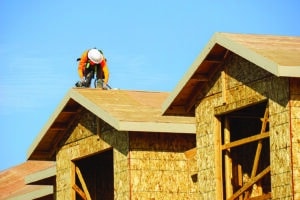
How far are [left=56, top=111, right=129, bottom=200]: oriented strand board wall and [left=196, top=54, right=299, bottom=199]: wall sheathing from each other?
2.98 metres

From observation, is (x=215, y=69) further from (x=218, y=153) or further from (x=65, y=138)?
(x=65, y=138)

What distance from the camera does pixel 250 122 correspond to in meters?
29.8

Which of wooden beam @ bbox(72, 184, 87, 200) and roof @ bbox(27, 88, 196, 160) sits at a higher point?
roof @ bbox(27, 88, 196, 160)

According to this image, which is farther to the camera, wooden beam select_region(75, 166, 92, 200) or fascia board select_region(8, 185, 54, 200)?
fascia board select_region(8, 185, 54, 200)

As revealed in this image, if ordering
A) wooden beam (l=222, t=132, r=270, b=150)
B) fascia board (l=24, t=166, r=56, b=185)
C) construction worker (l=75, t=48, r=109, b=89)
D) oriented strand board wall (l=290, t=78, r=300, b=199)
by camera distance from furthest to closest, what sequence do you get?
fascia board (l=24, t=166, r=56, b=185)
construction worker (l=75, t=48, r=109, b=89)
wooden beam (l=222, t=132, r=270, b=150)
oriented strand board wall (l=290, t=78, r=300, b=199)

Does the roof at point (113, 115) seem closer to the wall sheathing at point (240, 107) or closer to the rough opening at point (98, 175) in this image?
the rough opening at point (98, 175)

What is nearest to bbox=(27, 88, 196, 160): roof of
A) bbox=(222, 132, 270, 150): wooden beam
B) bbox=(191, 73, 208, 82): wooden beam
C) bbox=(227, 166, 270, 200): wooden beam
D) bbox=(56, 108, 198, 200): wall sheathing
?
bbox=(56, 108, 198, 200): wall sheathing

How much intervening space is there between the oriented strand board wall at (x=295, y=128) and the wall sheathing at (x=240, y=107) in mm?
122

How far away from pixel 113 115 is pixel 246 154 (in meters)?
3.83

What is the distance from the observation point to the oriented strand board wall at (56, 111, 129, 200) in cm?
3027

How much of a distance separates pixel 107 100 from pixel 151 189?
305 cm

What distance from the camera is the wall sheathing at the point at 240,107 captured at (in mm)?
24375

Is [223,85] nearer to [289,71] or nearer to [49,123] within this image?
[289,71]

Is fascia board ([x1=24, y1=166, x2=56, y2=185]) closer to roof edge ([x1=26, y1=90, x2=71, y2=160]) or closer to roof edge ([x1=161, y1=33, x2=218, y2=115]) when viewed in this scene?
roof edge ([x1=26, y1=90, x2=71, y2=160])
